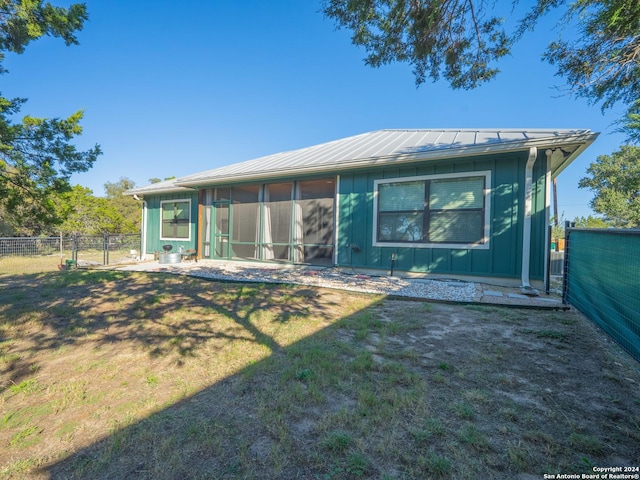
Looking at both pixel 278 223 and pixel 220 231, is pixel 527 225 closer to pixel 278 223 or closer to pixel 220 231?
pixel 278 223

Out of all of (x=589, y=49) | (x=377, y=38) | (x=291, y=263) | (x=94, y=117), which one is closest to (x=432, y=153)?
(x=377, y=38)

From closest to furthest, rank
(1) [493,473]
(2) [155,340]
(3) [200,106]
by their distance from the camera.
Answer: (1) [493,473]
(2) [155,340]
(3) [200,106]

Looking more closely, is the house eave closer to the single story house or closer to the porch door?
the single story house

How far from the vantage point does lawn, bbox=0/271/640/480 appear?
4.61ft

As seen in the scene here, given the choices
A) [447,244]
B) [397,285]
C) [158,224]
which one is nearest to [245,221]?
[158,224]

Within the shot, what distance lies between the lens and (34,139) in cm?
769

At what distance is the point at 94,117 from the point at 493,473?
38.4 feet

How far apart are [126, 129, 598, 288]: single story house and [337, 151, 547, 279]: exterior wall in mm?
20

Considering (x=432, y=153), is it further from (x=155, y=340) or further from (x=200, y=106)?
(x=200, y=106)

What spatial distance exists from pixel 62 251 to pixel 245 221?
7.92 m

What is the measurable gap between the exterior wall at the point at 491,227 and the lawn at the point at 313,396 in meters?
2.11

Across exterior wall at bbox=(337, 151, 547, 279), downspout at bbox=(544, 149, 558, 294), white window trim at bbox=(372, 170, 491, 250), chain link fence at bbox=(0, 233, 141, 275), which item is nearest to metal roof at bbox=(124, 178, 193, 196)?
chain link fence at bbox=(0, 233, 141, 275)

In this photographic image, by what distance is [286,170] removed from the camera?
7758 mm

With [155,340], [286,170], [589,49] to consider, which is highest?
[589,49]
